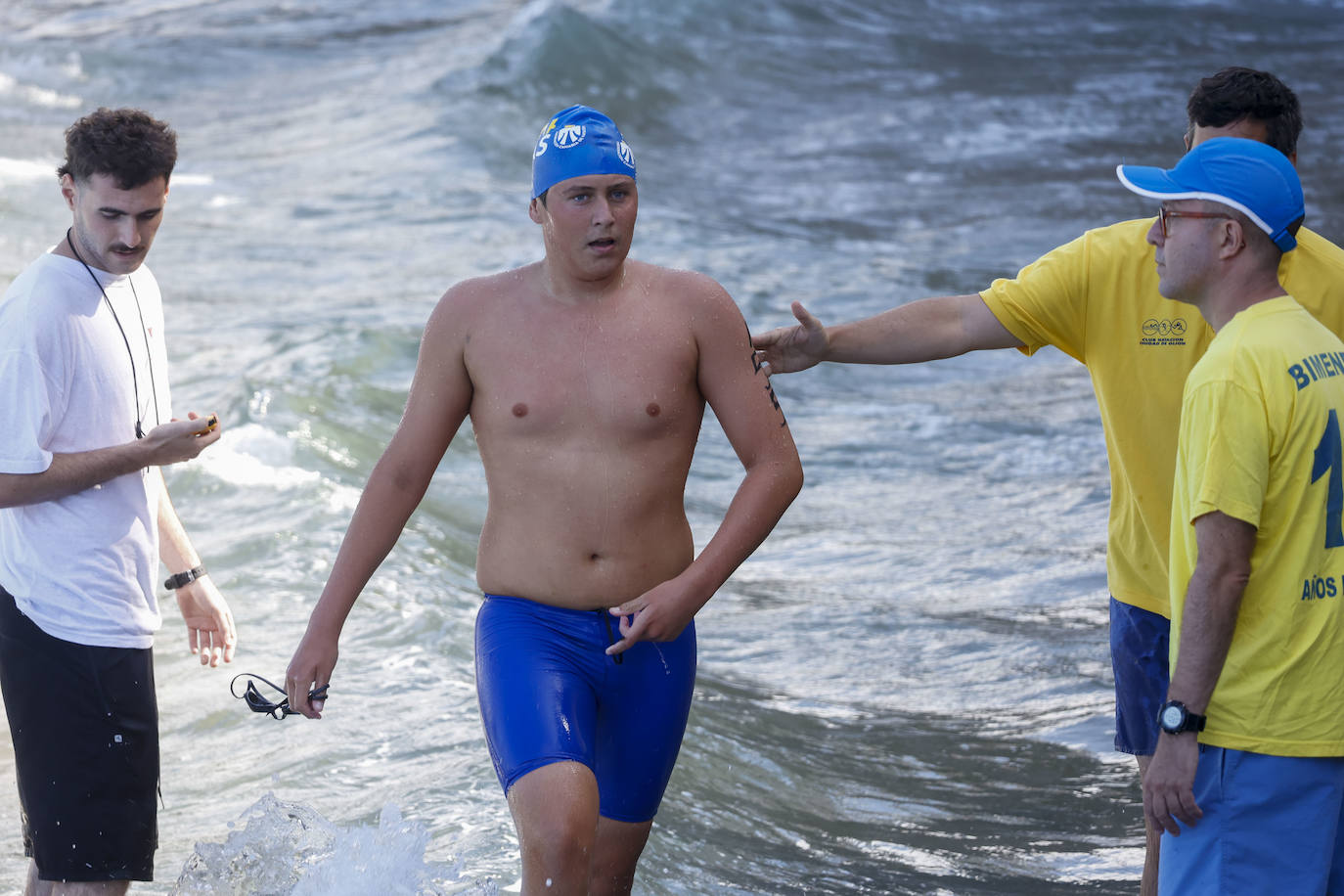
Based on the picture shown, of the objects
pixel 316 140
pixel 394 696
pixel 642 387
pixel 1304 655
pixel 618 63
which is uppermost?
pixel 618 63

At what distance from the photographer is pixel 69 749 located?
12.3ft

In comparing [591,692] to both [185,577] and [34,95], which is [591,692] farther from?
[34,95]

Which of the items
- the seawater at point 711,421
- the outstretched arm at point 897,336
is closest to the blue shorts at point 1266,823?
the outstretched arm at point 897,336

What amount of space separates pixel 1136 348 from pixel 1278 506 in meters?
0.91

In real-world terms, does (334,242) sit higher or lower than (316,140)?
lower

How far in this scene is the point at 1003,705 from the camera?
21.3 feet

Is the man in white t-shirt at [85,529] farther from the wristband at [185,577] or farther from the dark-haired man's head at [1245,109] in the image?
the dark-haired man's head at [1245,109]

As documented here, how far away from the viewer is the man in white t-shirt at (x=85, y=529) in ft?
12.2

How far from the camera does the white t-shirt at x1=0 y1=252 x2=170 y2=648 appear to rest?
3.68 meters

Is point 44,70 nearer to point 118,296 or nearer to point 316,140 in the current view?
point 316,140

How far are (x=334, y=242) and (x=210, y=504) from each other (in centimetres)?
721

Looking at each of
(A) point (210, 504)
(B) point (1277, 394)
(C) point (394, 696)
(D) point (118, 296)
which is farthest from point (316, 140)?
(B) point (1277, 394)

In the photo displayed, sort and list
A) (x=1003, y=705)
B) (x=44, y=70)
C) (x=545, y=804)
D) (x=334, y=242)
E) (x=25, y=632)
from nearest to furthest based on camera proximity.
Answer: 1. (x=545, y=804)
2. (x=25, y=632)
3. (x=1003, y=705)
4. (x=334, y=242)
5. (x=44, y=70)

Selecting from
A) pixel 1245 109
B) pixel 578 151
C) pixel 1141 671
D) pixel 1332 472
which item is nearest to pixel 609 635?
pixel 578 151
